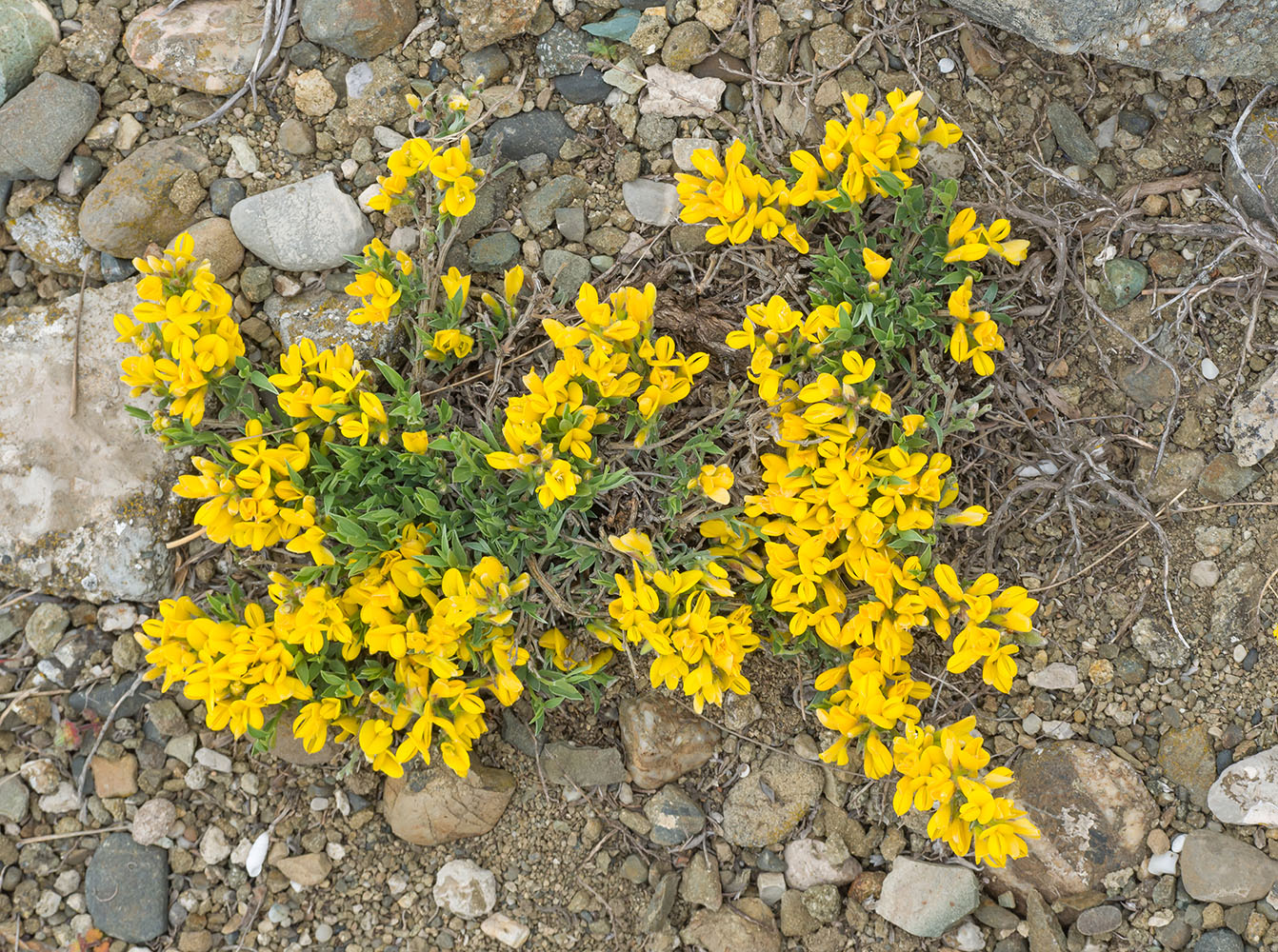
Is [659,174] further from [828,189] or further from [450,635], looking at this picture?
[450,635]

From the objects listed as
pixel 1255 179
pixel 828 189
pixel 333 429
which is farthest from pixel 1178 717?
pixel 333 429

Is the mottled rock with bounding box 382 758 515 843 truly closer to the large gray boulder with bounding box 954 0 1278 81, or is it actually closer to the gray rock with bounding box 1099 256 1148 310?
the gray rock with bounding box 1099 256 1148 310

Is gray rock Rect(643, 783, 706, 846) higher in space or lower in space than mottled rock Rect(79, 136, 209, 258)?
lower

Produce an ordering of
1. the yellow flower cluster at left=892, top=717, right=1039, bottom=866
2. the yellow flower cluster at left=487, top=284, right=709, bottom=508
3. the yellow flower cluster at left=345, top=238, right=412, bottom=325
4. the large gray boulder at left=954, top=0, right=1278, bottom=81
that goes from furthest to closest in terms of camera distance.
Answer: the large gray boulder at left=954, top=0, right=1278, bottom=81
the yellow flower cluster at left=345, top=238, right=412, bottom=325
the yellow flower cluster at left=487, top=284, right=709, bottom=508
the yellow flower cluster at left=892, top=717, right=1039, bottom=866

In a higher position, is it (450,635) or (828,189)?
(828,189)

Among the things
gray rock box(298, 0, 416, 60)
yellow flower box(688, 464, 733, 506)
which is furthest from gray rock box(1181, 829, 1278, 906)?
gray rock box(298, 0, 416, 60)

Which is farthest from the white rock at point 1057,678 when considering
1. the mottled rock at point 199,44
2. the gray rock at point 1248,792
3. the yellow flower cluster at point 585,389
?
the mottled rock at point 199,44

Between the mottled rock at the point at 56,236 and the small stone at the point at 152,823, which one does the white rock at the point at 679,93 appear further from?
the small stone at the point at 152,823
